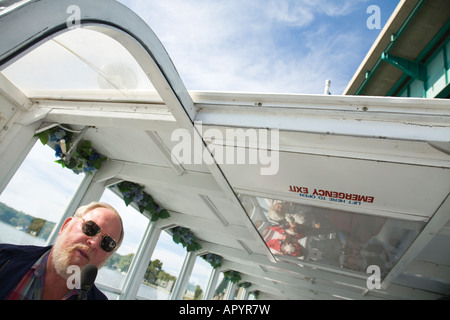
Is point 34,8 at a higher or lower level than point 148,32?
lower

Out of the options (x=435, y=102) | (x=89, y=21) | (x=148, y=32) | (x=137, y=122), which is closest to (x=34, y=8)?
(x=89, y=21)

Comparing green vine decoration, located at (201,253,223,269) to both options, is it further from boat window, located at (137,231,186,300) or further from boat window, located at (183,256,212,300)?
boat window, located at (137,231,186,300)

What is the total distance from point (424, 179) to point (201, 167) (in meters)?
2.31

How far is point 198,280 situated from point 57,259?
717 cm

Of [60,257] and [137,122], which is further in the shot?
[137,122]

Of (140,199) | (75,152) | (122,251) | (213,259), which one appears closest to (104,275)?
(122,251)

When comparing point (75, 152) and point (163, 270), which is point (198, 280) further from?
point (75, 152)

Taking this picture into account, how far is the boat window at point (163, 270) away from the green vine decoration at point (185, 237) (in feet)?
0.73

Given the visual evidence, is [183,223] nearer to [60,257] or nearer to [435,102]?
Result: [60,257]

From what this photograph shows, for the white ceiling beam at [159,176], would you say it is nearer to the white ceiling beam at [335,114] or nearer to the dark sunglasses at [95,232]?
the white ceiling beam at [335,114]

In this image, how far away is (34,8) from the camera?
0.88 m

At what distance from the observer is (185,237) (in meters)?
6.48

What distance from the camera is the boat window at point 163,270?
6.02 m

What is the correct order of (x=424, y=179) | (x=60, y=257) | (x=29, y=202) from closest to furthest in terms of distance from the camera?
1. (x=60, y=257)
2. (x=424, y=179)
3. (x=29, y=202)
